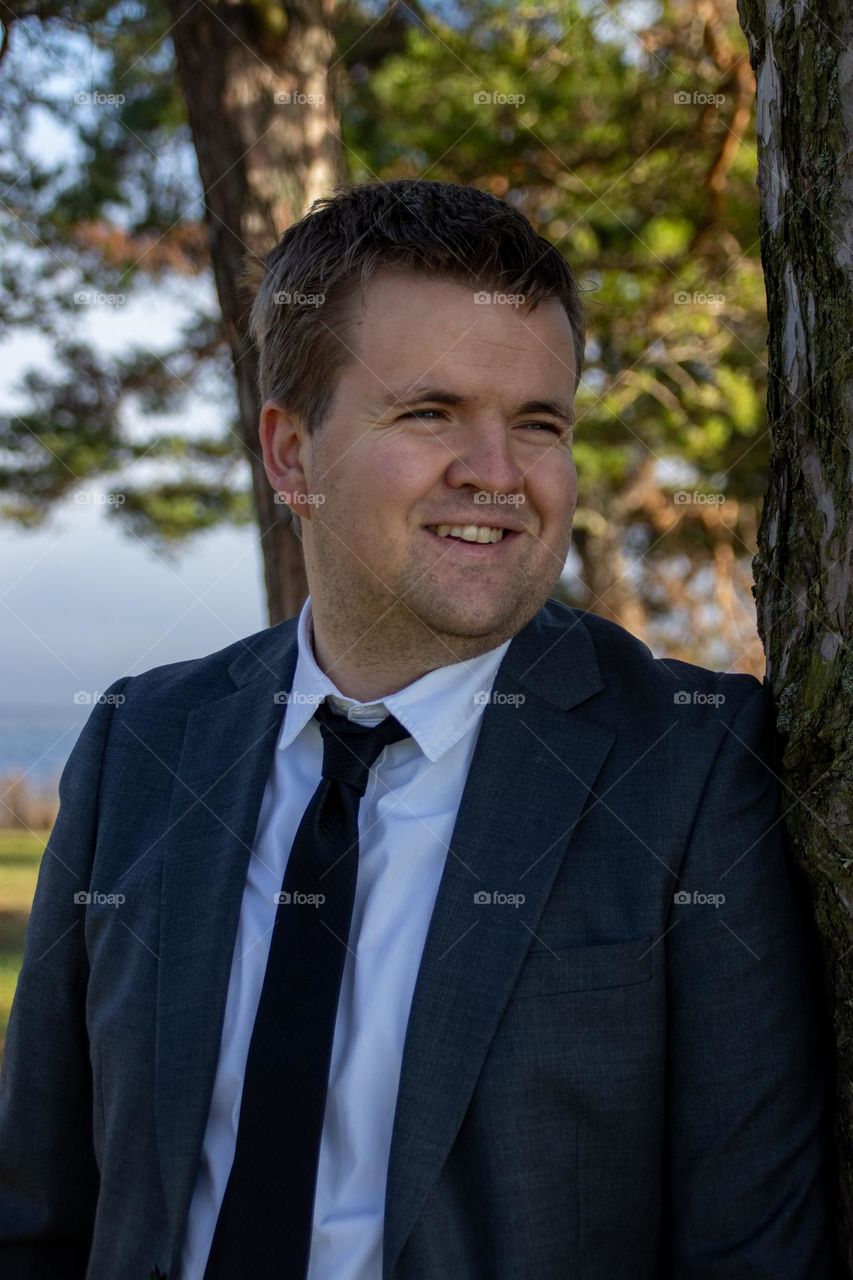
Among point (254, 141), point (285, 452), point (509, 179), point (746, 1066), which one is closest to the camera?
point (746, 1066)

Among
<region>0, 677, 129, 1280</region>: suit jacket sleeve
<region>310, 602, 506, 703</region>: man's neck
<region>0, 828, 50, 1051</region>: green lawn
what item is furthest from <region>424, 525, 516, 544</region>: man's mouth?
<region>0, 828, 50, 1051</region>: green lawn

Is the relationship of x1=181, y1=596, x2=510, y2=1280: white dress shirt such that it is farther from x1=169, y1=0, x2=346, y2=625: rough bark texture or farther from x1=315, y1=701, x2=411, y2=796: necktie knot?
x1=169, y1=0, x2=346, y2=625: rough bark texture

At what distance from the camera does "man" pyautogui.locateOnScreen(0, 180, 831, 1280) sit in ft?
4.70

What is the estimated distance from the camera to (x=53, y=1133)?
70.7 inches

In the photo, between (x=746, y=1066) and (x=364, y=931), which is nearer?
(x=746, y=1066)

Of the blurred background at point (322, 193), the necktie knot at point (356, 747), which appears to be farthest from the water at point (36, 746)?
the necktie knot at point (356, 747)

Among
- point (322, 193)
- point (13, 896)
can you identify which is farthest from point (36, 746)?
point (322, 193)

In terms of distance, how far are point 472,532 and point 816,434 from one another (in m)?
0.48

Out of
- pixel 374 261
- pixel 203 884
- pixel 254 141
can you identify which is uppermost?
pixel 254 141

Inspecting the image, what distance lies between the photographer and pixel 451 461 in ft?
5.51

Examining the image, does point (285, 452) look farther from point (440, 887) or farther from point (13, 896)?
point (13, 896)

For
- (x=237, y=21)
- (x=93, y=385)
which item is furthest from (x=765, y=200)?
(x=93, y=385)

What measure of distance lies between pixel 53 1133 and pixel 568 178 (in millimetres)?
5288

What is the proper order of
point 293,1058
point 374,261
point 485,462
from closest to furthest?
point 293,1058 → point 485,462 → point 374,261
